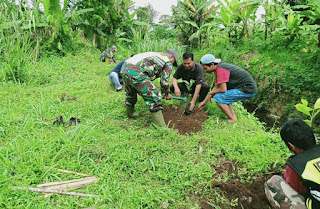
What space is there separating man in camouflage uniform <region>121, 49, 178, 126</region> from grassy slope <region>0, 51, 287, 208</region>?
17.2 inches

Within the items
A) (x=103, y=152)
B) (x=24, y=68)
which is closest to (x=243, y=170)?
(x=103, y=152)

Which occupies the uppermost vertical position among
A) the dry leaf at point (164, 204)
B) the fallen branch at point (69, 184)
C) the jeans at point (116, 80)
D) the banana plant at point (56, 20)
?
the banana plant at point (56, 20)

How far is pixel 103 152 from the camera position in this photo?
2707mm

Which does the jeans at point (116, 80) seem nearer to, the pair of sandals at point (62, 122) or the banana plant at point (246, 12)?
the pair of sandals at point (62, 122)

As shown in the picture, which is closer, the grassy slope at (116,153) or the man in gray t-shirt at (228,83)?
the grassy slope at (116,153)

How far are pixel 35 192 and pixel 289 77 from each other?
5.79 meters

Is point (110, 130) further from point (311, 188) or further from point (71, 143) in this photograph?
point (311, 188)

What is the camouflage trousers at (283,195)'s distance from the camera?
5.66 feet

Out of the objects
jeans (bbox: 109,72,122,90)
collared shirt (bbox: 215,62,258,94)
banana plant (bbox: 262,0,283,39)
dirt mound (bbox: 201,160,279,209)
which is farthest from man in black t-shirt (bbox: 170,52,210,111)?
banana plant (bbox: 262,0,283,39)

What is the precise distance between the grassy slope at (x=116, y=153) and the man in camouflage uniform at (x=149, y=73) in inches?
17.2

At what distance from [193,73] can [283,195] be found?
2.95 metres

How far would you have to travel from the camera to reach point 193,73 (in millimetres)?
4387

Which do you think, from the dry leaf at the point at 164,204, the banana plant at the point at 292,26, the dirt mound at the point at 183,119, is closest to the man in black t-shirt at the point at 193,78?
the dirt mound at the point at 183,119

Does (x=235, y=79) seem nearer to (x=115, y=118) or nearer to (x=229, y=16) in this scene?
(x=115, y=118)
